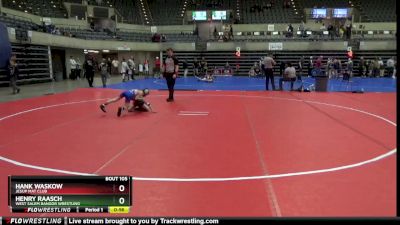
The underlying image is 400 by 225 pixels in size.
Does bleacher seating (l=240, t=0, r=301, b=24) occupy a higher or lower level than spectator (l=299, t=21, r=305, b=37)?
higher

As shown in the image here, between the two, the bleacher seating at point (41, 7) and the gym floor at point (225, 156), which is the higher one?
the bleacher seating at point (41, 7)

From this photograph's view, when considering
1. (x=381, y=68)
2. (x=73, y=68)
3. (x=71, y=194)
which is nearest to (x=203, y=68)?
(x=73, y=68)

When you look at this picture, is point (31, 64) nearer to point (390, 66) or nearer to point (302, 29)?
point (390, 66)

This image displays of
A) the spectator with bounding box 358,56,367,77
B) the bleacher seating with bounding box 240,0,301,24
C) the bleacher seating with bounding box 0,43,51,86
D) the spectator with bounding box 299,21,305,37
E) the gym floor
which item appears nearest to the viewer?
the gym floor

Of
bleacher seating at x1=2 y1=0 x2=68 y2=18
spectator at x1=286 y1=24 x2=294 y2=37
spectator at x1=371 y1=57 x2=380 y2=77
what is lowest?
spectator at x1=371 y1=57 x2=380 y2=77

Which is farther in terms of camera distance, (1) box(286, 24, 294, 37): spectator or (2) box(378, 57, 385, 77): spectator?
(1) box(286, 24, 294, 37): spectator

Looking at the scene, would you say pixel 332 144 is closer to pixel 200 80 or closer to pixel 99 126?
pixel 99 126

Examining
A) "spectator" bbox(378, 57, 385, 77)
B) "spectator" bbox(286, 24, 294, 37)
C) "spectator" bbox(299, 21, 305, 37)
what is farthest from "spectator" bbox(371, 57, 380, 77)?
"spectator" bbox(286, 24, 294, 37)

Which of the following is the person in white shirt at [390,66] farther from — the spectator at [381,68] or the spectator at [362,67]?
the spectator at [362,67]

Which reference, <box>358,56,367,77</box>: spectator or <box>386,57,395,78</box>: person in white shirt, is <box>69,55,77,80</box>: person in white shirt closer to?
Result: <box>358,56,367,77</box>: spectator

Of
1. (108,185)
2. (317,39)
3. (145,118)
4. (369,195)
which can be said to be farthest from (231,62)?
(108,185)

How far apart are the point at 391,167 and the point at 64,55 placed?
31.3 m

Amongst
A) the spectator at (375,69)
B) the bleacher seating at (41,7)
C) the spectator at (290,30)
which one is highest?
the bleacher seating at (41,7)

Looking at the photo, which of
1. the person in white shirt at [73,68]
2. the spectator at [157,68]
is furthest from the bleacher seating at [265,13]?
the person in white shirt at [73,68]
